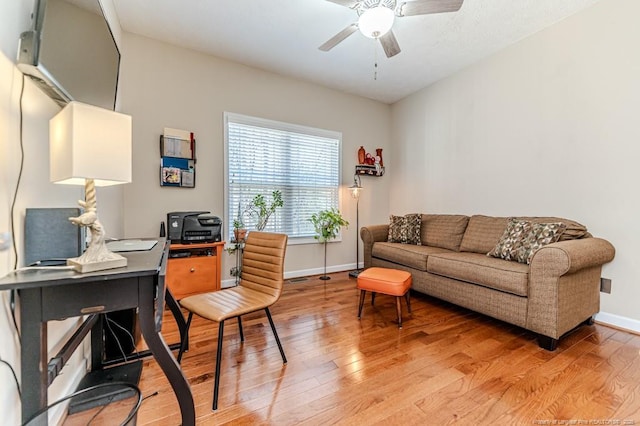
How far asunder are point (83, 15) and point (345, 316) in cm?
Answer: 269

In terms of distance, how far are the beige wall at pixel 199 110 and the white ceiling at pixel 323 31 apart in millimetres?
185

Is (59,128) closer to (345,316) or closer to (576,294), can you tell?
(345,316)

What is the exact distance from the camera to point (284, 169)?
3861mm

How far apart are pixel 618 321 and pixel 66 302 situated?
12.2 ft

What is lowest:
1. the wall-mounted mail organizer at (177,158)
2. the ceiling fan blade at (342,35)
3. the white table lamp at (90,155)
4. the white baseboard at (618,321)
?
the white baseboard at (618,321)

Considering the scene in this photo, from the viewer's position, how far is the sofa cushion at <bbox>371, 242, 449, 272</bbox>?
301cm

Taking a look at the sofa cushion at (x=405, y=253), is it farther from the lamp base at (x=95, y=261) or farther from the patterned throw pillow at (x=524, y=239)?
the lamp base at (x=95, y=261)

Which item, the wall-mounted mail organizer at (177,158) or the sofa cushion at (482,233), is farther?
the wall-mounted mail organizer at (177,158)

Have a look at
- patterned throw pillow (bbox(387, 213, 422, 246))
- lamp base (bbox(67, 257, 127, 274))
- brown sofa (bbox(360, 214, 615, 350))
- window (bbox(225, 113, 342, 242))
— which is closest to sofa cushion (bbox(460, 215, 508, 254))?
brown sofa (bbox(360, 214, 615, 350))

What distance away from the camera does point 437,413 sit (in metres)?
1.37

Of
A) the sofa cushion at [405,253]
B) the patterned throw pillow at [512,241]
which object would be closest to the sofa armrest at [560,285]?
the patterned throw pillow at [512,241]

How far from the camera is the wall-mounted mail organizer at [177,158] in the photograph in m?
3.03

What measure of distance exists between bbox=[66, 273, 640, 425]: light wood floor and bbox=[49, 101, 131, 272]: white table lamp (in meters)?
0.88

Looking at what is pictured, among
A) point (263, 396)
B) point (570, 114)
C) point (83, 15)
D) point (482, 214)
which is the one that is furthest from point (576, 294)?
point (83, 15)
